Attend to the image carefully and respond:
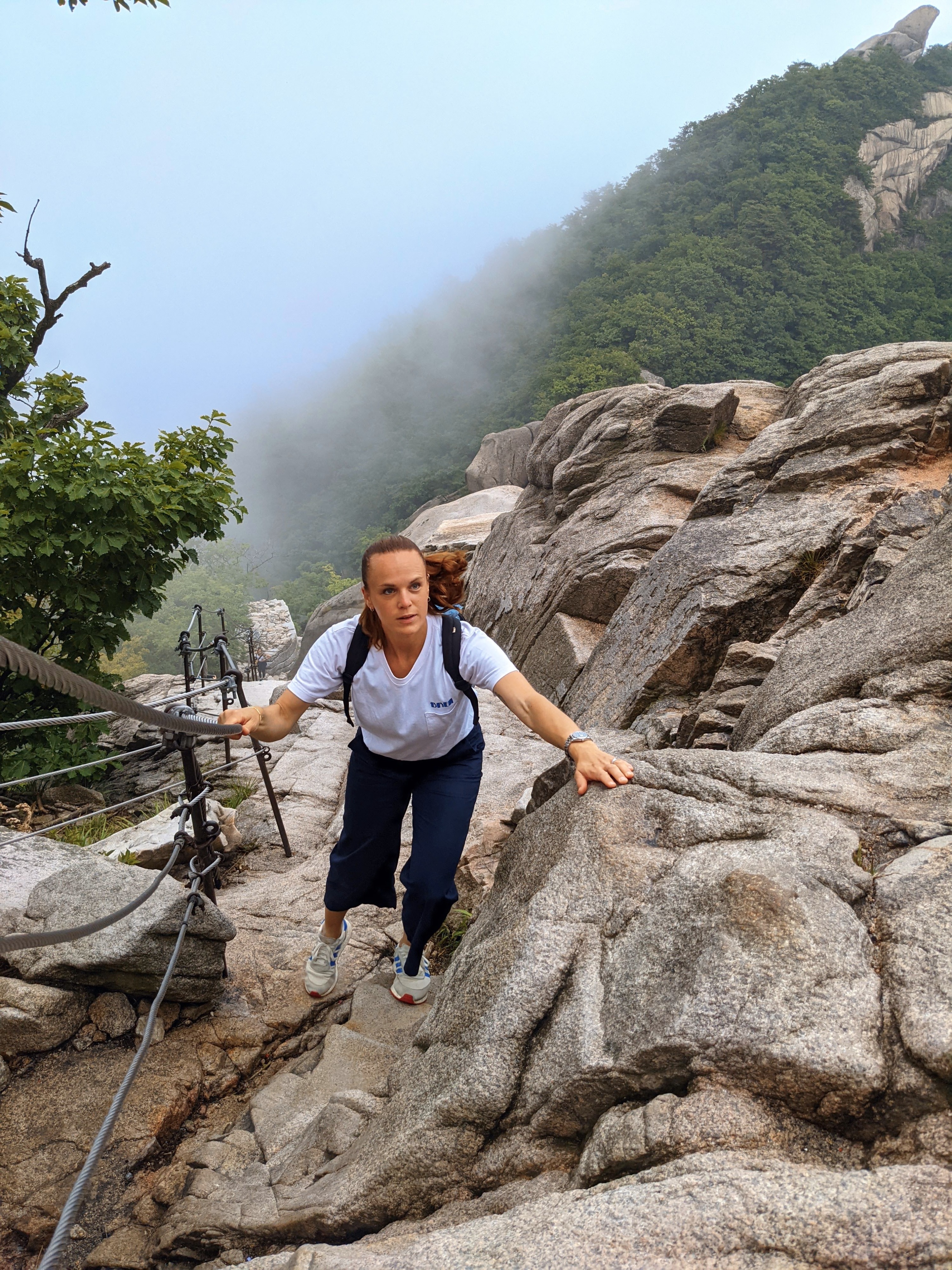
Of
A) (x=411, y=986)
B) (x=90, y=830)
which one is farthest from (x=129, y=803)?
(x=90, y=830)

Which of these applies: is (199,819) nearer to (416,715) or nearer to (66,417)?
(416,715)

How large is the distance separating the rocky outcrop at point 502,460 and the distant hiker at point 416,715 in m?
31.6

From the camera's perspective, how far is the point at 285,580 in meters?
84.0

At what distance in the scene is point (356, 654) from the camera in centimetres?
362

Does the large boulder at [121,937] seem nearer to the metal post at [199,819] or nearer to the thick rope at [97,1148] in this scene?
the thick rope at [97,1148]

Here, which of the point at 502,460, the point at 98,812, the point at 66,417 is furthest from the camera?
the point at 502,460

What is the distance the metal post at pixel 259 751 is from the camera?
16.8ft

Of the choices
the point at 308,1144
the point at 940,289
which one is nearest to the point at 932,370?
the point at 308,1144

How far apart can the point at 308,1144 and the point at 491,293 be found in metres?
101

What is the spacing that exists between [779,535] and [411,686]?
234 inches

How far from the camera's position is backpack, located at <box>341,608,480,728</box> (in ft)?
11.6

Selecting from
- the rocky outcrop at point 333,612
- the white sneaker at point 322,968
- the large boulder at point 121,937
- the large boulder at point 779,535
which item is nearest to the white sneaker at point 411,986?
the white sneaker at point 322,968

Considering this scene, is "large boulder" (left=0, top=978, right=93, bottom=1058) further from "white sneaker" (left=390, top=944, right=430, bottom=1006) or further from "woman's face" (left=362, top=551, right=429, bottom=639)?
"woman's face" (left=362, top=551, right=429, bottom=639)

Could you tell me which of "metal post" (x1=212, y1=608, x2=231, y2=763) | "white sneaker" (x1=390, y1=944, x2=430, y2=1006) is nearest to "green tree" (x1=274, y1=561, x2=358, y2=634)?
"metal post" (x1=212, y1=608, x2=231, y2=763)
